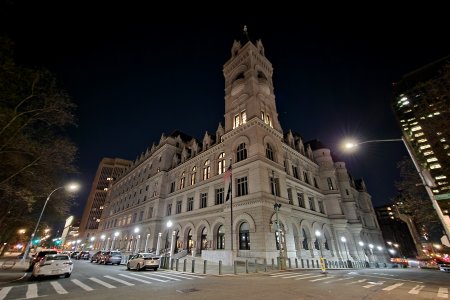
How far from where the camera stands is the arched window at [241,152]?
91.1 feet

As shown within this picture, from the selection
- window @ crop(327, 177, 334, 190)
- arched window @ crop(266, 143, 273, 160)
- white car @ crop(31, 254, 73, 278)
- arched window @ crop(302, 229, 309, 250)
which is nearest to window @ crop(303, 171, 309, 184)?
window @ crop(327, 177, 334, 190)

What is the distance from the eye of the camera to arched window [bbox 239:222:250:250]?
23.5 meters

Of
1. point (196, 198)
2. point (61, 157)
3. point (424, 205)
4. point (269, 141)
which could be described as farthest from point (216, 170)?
point (424, 205)

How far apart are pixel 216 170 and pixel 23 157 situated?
21.7 metres

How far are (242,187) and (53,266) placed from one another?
743 inches

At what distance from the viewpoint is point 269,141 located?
2866 cm

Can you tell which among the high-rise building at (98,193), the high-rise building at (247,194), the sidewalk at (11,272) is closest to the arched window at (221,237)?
the high-rise building at (247,194)

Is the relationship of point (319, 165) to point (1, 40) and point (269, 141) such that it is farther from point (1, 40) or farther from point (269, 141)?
point (1, 40)

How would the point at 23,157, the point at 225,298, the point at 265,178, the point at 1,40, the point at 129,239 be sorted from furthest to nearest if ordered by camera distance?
the point at 129,239 < the point at 265,178 < the point at 23,157 < the point at 1,40 < the point at 225,298

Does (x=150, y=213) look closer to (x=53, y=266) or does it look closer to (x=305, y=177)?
(x=53, y=266)

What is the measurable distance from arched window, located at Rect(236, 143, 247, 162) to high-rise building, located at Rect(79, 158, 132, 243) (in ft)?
326

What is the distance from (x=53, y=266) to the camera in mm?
13820

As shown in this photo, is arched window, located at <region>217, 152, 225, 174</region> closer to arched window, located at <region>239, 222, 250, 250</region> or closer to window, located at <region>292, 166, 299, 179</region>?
arched window, located at <region>239, 222, 250, 250</region>

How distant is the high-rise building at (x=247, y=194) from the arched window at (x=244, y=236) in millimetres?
106
